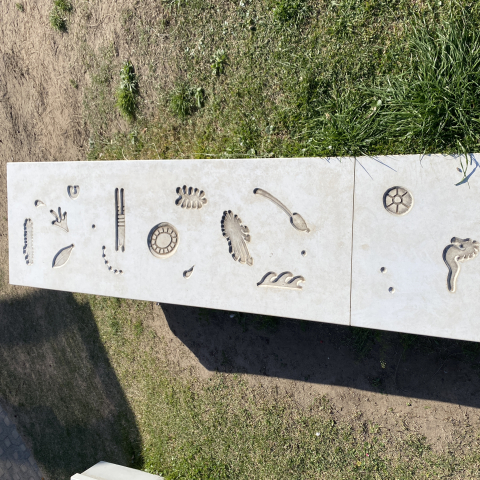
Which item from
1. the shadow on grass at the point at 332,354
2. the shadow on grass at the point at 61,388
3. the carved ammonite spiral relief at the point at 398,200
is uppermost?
the carved ammonite spiral relief at the point at 398,200

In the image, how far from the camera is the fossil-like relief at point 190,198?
3047 mm

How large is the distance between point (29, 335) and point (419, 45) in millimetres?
5108

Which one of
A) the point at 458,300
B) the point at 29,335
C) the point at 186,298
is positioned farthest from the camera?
the point at 29,335

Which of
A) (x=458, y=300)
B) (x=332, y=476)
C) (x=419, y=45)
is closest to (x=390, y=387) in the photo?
(x=332, y=476)

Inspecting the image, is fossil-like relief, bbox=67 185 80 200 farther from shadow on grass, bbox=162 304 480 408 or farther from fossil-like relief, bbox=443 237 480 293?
fossil-like relief, bbox=443 237 480 293

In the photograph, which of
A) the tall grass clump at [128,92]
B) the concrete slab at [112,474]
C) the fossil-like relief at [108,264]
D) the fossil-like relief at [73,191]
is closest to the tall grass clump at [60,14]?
the tall grass clump at [128,92]

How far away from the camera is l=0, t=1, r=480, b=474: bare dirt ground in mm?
3363

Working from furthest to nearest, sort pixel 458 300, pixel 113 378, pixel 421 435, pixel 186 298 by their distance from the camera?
pixel 113 378 → pixel 421 435 → pixel 186 298 → pixel 458 300

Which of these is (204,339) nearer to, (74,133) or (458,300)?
(458,300)

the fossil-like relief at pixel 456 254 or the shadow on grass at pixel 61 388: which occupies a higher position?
the fossil-like relief at pixel 456 254

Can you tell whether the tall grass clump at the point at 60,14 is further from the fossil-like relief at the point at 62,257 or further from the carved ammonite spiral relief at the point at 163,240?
the carved ammonite spiral relief at the point at 163,240

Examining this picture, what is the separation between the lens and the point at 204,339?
3.98 metres

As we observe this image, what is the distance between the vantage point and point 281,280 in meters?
2.90

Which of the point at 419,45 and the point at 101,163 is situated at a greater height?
the point at 419,45
